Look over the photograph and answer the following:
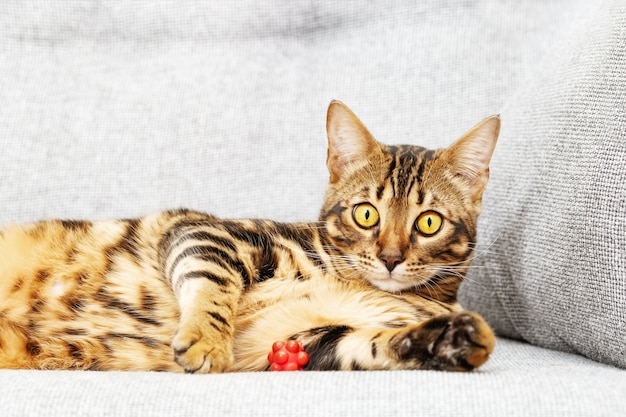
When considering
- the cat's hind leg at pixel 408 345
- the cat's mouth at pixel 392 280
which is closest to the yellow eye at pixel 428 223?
the cat's mouth at pixel 392 280

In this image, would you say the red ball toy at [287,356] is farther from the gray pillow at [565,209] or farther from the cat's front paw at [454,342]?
the gray pillow at [565,209]

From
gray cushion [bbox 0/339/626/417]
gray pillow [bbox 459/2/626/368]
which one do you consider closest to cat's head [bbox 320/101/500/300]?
gray pillow [bbox 459/2/626/368]

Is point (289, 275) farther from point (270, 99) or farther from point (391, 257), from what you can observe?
point (270, 99)

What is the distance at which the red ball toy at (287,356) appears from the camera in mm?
1285

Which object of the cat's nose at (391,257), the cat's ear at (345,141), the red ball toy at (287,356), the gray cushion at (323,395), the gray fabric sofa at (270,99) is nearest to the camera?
the gray cushion at (323,395)

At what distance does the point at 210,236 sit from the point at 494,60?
1122 mm

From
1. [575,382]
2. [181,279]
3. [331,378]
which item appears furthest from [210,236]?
[575,382]

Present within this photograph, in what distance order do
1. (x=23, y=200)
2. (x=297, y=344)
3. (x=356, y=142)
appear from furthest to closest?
(x=23, y=200)
(x=356, y=142)
(x=297, y=344)

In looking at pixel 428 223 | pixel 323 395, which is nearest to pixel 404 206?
pixel 428 223

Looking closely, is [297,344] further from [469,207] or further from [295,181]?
[295,181]

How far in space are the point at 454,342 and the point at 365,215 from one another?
42 cm

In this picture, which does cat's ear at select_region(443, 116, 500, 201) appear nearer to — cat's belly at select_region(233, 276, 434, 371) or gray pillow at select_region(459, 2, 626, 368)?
gray pillow at select_region(459, 2, 626, 368)

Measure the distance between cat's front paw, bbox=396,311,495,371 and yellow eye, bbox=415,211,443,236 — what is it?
30cm

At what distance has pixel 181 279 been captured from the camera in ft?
4.43
